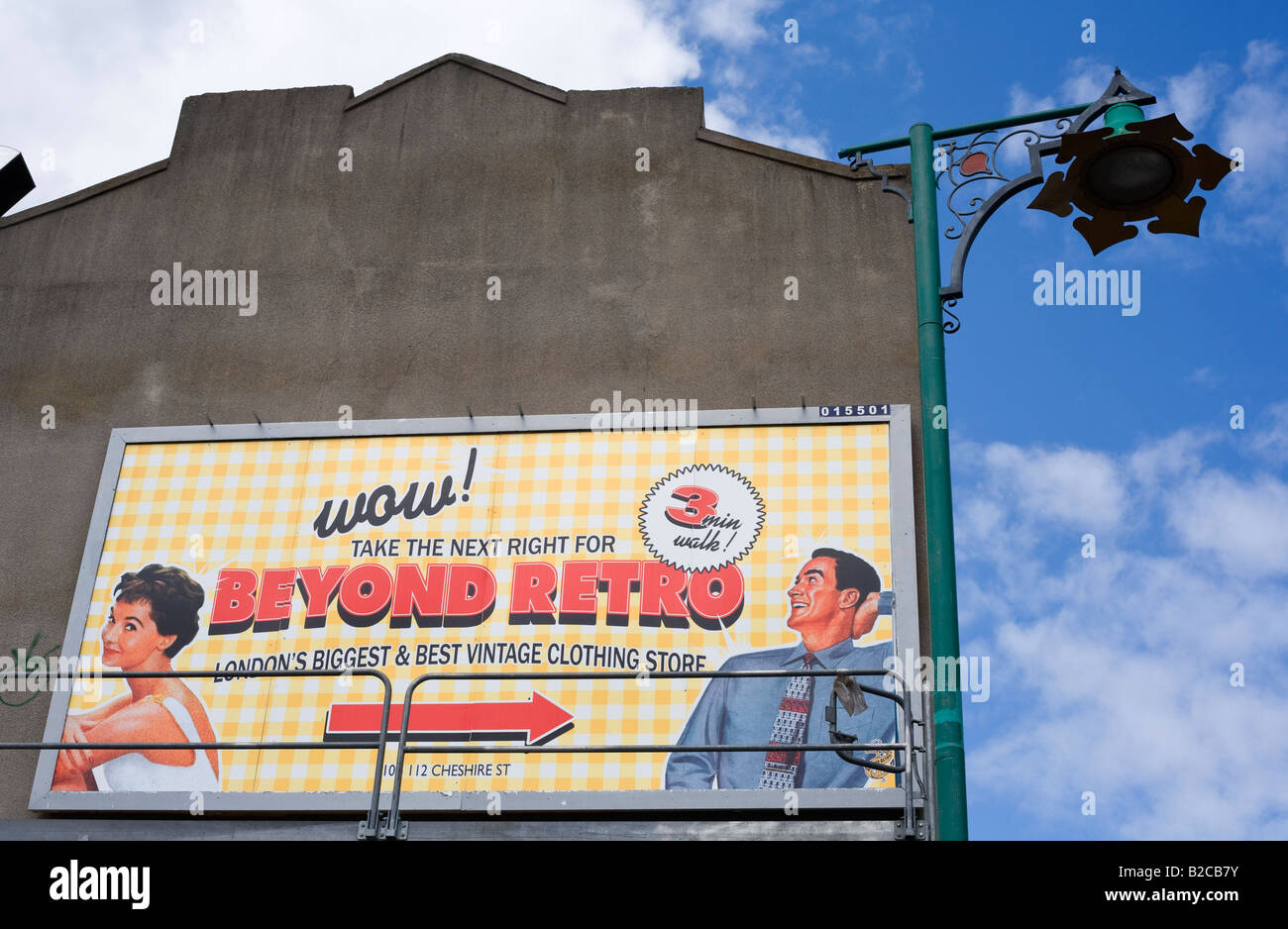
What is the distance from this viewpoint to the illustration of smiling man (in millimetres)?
11477

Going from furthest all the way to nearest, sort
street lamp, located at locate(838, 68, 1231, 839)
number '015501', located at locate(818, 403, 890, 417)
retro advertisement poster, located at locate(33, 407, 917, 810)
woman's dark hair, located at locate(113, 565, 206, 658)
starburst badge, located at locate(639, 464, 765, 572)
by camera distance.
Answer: number '015501', located at locate(818, 403, 890, 417) < woman's dark hair, located at locate(113, 565, 206, 658) < starburst badge, located at locate(639, 464, 765, 572) < retro advertisement poster, located at locate(33, 407, 917, 810) < street lamp, located at locate(838, 68, 1231, 839)

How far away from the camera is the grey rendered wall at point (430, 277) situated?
539 inches

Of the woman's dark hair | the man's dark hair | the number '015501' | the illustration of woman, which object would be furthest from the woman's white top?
the number '015501'

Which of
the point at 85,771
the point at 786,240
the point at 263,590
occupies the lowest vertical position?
the point at 85,771

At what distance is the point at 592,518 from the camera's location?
1286 centimetres

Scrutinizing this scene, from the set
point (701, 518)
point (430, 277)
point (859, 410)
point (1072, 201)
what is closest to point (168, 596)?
point (430, 277)

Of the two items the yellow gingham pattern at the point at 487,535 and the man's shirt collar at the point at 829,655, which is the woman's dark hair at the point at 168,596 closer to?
the yellow gingham pattern at the point at 487,535

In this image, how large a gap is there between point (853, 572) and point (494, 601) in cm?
308

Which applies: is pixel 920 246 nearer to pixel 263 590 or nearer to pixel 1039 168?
pixel 1039 168

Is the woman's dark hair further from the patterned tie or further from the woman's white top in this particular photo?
the patterned tie

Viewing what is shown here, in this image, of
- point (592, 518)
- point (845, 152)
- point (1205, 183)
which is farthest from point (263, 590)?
point (1205, 183)

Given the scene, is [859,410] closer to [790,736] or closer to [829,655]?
[829,655]

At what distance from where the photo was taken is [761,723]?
460 inches
